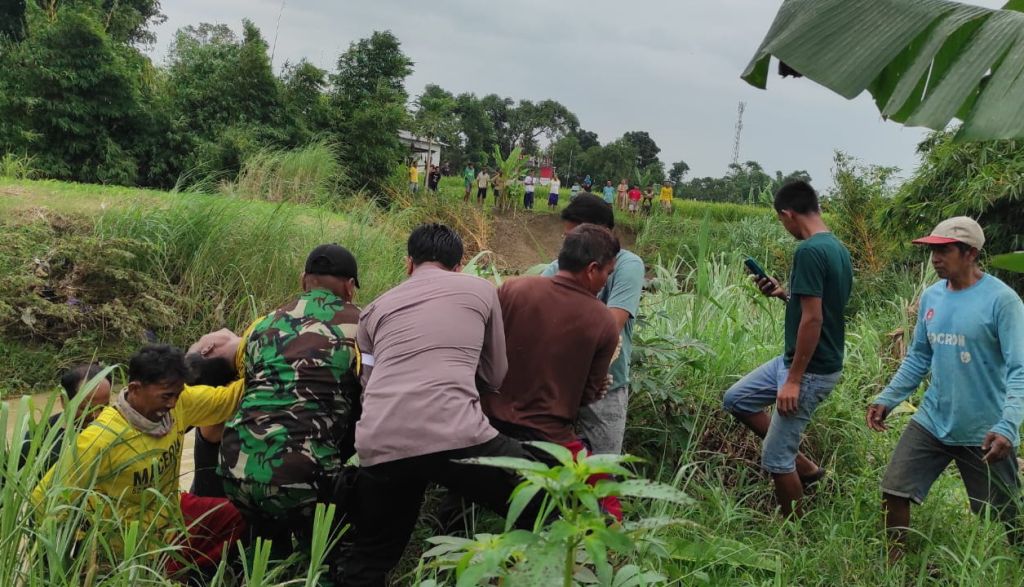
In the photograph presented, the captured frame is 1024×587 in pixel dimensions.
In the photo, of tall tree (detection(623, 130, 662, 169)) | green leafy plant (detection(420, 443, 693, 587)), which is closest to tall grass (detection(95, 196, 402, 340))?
green leafy plant (detection(420, 443, 693, 587))

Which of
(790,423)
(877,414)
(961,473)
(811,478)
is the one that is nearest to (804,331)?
(790,423)

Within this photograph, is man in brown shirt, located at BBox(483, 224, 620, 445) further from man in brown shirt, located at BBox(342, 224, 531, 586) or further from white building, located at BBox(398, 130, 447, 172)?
white building, located at BBox(398, 130, 447, 172)

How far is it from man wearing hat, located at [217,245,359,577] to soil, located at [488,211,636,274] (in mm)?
14898

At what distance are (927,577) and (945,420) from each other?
601mm

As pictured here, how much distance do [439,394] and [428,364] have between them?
0.11m

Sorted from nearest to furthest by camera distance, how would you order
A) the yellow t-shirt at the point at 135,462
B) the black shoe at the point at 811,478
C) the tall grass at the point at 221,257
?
the yellow t-shirt at the point at 135,462 → the black shoe at the point at 811,478 → the tall grass at the point at 221,257

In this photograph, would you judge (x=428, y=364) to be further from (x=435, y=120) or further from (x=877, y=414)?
(x=435, y=120)

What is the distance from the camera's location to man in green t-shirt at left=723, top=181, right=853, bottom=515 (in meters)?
3.15

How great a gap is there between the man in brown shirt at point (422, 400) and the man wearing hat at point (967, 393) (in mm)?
1710

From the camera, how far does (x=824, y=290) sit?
10.6 feet

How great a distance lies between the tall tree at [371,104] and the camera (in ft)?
59.4

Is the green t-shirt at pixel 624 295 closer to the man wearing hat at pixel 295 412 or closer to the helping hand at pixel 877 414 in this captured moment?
the man wearing hat at pixel 295 412

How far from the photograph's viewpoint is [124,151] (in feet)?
49.1

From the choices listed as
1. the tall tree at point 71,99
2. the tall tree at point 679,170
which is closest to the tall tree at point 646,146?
the tall tree at point 679,170
